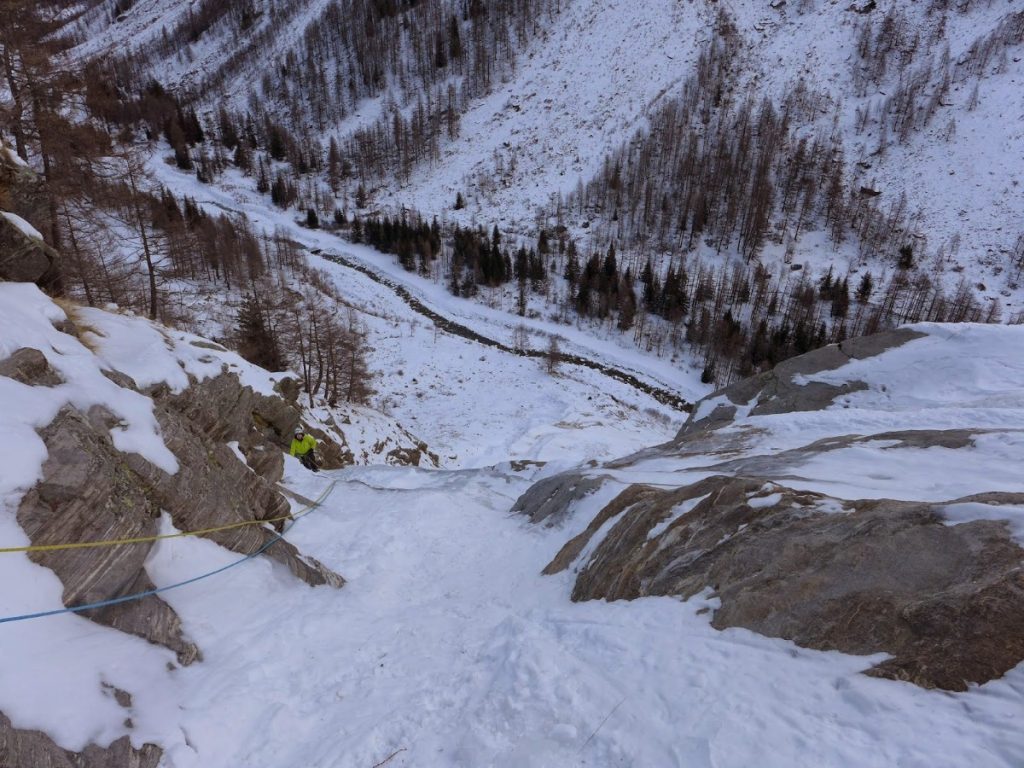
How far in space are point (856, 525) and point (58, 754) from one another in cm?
787

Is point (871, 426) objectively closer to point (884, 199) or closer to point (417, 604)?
point (417, 604)

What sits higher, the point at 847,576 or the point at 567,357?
the point at 847,576

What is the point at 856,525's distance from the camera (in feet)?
17.5

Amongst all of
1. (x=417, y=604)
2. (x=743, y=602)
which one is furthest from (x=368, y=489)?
Result: (x=743, y=602)

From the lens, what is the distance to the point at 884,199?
7181 centimetres

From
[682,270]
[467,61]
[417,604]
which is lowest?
[682,270]

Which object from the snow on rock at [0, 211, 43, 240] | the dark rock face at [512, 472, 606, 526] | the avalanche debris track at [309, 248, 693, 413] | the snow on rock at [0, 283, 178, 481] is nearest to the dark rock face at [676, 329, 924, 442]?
the dark rock face at [512, 472, 606, 526]

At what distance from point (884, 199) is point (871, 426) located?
8288cm

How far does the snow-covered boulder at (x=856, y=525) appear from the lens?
13.1 ft

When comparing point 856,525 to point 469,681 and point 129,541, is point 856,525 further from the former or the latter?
point 129,541

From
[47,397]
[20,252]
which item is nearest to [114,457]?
[47,397]

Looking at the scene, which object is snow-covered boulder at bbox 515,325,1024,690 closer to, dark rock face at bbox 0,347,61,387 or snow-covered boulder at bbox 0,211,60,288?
dark rock face at bbox 0,347,61,387

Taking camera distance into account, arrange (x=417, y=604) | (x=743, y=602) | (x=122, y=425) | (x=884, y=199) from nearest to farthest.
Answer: (x=743, y=602) → (x=122, y=425) → (x=417, y=604) → (x=884, y=199)

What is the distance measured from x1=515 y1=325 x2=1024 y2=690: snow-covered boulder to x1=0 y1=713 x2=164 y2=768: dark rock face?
516cm
